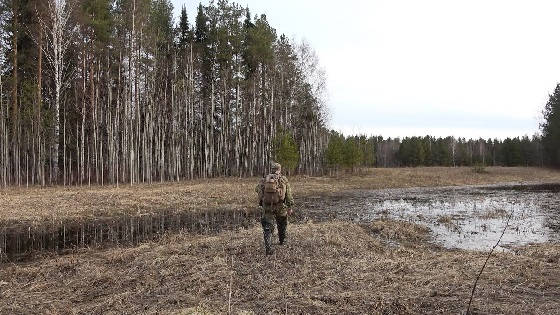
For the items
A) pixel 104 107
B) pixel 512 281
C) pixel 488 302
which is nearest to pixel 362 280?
pixel 488 302

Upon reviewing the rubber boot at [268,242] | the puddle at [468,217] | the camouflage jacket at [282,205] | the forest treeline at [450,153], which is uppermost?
the forest treeline at [450,153]

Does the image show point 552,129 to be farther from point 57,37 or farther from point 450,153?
point 57,37

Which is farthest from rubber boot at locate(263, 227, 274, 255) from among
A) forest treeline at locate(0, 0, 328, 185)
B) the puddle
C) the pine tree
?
the pine tree

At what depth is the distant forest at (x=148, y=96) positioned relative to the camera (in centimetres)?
3027

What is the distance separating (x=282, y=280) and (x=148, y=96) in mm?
29697

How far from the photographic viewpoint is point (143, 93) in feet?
120

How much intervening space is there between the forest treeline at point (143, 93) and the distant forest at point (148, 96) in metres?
0.13

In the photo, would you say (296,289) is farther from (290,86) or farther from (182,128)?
(290,86)

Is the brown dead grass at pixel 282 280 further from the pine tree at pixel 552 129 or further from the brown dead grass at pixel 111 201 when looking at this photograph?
the pine tree at pixel 552 129

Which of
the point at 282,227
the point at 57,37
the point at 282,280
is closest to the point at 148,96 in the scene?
the point at 57,37

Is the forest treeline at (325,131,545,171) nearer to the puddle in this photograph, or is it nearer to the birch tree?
the puddle

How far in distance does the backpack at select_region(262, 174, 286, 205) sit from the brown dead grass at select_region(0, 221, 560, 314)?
47.2 inches

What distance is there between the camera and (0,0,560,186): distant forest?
30.3m

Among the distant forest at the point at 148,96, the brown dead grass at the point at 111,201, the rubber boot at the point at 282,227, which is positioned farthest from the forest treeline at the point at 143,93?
the rubber boot at the point at 282,227
